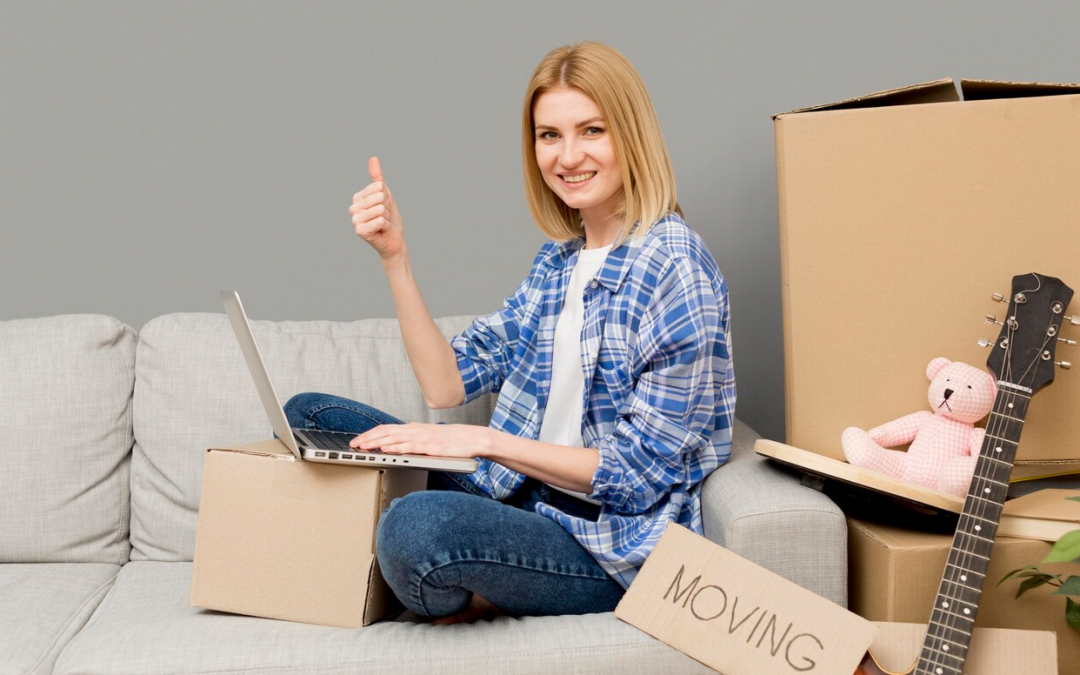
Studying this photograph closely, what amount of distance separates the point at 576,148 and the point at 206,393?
2.51ft

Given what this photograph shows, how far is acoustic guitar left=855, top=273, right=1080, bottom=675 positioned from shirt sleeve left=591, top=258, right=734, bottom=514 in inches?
13.5

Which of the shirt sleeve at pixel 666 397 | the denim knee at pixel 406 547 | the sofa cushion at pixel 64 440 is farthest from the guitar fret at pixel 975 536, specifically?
the sofa cushion at pixel 64 440

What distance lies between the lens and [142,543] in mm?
1632

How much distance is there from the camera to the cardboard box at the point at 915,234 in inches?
51.4

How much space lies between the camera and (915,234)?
52.2 inches

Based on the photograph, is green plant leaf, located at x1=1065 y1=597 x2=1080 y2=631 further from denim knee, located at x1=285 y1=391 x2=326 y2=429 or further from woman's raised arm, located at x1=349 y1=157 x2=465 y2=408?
denim knee, located at x1=285 y1=391 x2=326 y2=429

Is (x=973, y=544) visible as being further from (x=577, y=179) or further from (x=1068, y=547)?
(x=577, y=179)

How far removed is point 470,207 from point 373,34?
39cm

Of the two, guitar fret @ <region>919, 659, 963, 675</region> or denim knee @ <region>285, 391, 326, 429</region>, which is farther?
denim knee @ <region>285, 391, 326, 429</region>

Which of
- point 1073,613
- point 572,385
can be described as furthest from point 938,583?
point 572,385

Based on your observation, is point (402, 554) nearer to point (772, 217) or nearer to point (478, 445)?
point (478, 445)

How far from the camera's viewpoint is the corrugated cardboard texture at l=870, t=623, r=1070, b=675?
108 cm

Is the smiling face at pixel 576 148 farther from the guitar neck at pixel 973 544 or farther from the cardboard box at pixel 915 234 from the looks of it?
the guitar neck at pixel 973 544

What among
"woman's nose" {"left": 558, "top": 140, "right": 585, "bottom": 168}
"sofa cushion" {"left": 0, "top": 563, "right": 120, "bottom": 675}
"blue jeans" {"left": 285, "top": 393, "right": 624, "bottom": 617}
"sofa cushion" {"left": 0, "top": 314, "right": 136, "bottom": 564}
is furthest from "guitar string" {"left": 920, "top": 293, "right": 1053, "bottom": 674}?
"sofa cushion" {"left": 0, "top": 314, "right": 136, "bottom": 564}
